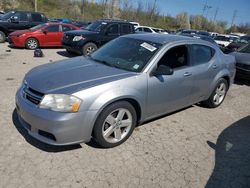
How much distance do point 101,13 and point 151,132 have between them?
1869 inches

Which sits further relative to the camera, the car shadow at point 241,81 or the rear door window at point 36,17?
the rear door window at point 36,17

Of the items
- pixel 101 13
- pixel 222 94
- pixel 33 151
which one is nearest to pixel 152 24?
pixel 101 13

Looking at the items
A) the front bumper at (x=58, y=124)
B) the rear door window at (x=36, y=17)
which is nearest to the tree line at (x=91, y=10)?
the rear door window at (x=36, y=17)

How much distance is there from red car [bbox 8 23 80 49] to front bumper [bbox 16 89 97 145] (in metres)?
9.68

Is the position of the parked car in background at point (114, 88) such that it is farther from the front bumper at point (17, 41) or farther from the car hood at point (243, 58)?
the front bumper at point (17, 41)

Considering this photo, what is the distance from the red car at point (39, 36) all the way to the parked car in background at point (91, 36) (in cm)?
205

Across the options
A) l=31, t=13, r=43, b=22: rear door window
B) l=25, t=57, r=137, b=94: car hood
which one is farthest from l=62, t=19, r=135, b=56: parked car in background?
l=25, t=57, r=137, b=94: car hood

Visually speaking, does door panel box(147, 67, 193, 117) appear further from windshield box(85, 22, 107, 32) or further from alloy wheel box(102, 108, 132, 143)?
windshield box(85, 22, 107, 32)

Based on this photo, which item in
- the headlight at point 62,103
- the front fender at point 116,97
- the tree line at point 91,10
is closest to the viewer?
the headlight at point 62,103

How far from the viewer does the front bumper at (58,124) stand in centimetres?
311

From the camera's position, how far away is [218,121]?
16.8 ft

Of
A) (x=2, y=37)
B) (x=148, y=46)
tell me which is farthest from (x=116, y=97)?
(x=2, y=37)

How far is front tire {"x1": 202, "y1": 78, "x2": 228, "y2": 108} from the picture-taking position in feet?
18.4

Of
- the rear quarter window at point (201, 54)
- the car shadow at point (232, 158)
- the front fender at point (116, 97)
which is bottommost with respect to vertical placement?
the car shadow at point (232, 158)
